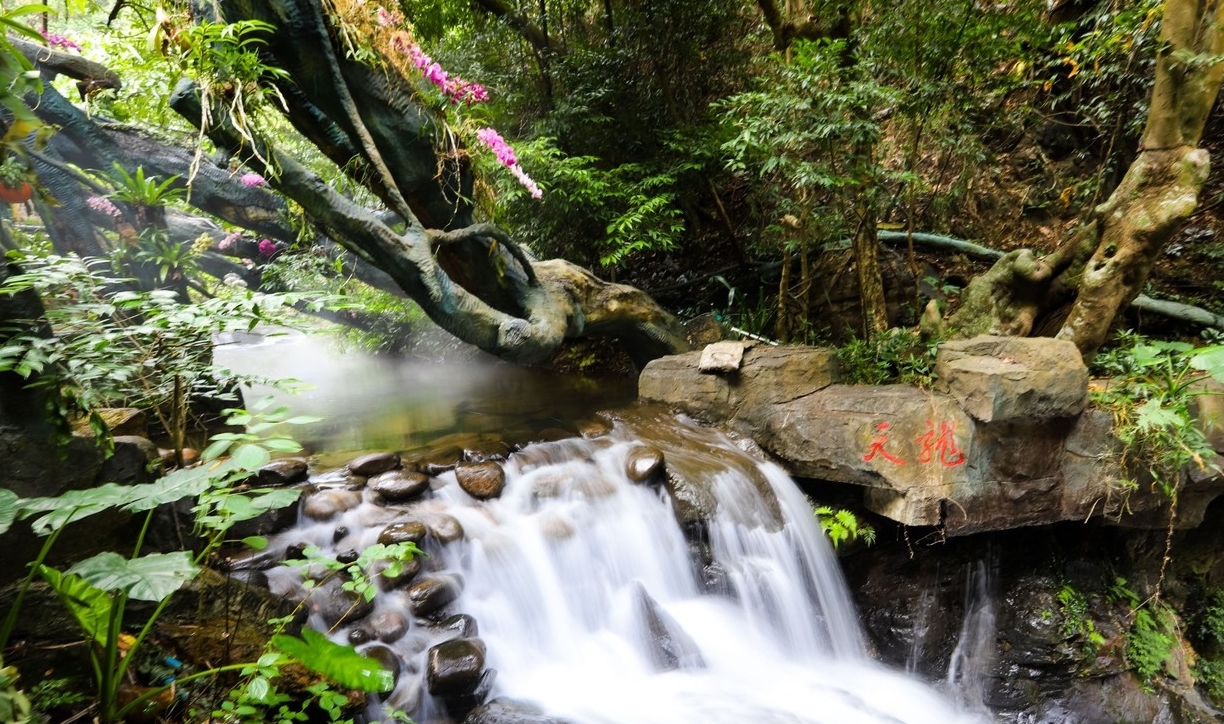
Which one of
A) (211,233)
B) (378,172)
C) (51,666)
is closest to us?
(51,666)

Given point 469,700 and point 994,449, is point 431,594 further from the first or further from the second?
point 994,449

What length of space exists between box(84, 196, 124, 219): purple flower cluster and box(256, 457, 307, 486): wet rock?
2974mm

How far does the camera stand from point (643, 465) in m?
4.15

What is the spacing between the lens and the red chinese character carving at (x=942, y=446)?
3.65 m

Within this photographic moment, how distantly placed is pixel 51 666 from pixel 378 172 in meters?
3.49

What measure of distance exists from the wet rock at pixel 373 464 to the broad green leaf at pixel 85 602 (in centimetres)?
213

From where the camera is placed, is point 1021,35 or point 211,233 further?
point 211,233

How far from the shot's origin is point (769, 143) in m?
4.48

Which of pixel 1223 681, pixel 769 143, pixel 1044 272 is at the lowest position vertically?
pixel 1223 681

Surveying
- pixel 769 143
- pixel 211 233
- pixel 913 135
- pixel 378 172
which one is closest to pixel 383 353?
pixel 211 233

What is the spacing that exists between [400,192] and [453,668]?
382 centimetres

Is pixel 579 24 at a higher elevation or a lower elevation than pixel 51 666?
higher

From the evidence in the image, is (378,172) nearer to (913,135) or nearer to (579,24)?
(913,135)

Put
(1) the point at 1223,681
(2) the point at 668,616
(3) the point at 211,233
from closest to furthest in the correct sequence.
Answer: (2) the point at 668,616 → (1) the point at 1223,681 → (3) the point at 211,233
